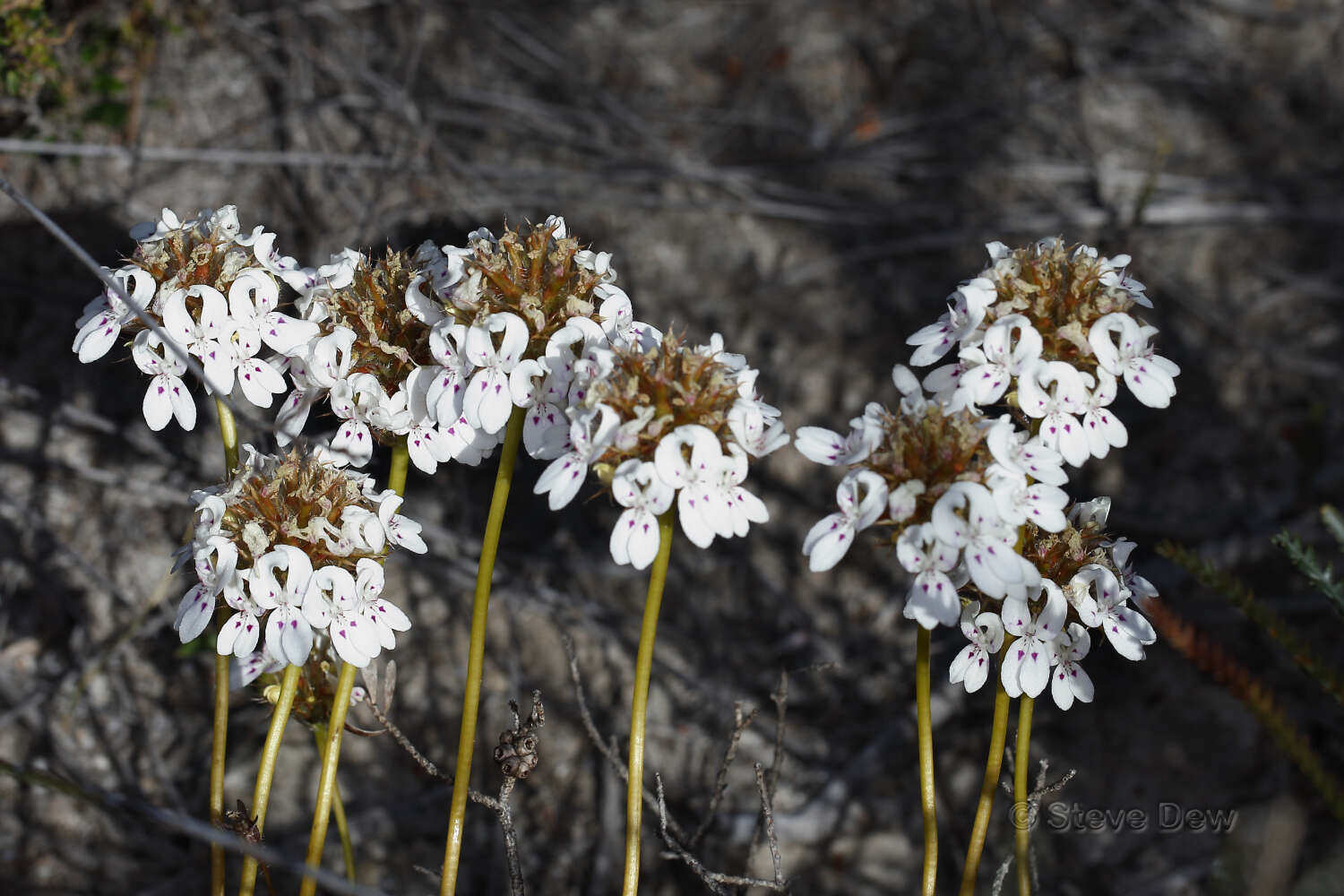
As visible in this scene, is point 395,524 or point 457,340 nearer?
point 457,340

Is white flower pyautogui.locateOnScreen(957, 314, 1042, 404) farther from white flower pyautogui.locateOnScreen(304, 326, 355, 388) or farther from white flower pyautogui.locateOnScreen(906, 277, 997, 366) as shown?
white flower pyautogui.locateOnScreen(304, 326, 355, 388)

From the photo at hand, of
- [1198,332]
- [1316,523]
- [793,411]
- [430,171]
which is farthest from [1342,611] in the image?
[430,171]

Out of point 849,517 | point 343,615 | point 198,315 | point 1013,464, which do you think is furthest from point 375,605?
point 1013,464

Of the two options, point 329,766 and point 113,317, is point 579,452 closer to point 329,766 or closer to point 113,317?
point 329,766

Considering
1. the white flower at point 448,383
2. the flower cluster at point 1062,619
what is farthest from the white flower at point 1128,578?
the white flower at point 448,383

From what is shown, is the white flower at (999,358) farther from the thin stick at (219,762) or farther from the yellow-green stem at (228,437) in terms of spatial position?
the thin stick at (219,762)
